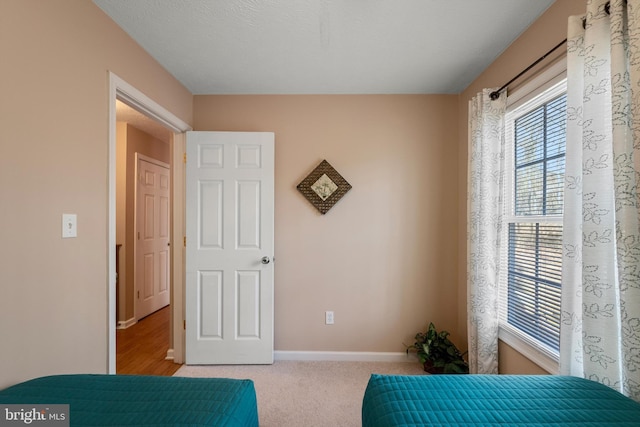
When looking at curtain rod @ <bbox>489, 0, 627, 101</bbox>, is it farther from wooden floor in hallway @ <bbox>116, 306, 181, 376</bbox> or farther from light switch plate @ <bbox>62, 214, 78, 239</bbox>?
wooden floor in hallway @ <bbox>116, 306, 181, 376</bbox>

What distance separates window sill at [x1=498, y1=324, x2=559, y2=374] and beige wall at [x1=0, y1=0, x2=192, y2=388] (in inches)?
99.7

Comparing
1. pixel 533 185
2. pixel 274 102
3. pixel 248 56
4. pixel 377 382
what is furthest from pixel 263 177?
pixel 533 185

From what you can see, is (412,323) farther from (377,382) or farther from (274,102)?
(274,102)

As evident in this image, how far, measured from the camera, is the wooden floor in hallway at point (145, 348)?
2.42 metres

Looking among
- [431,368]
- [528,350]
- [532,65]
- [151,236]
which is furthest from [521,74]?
[151,236]

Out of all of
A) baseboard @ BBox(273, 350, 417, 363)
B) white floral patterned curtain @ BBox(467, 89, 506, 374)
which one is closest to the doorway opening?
baseboard @ BBox(273, 350, 417, 363)

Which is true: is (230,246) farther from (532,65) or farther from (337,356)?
(532,65)

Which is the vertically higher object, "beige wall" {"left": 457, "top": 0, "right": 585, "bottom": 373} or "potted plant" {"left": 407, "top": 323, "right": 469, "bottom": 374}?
"beige wall" {"left": 457, "top": 0, "right": 585, "bottom": 373}

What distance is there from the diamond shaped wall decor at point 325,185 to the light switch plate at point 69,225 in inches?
65.6

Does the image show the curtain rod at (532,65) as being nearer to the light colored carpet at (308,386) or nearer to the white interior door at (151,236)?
the light colored carpet at (308,386)

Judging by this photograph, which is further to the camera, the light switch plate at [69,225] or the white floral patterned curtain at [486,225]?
the white floral patterned curtain at [486,225]

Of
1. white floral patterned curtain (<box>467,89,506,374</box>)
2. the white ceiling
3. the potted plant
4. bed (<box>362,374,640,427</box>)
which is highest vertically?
the white ceiling

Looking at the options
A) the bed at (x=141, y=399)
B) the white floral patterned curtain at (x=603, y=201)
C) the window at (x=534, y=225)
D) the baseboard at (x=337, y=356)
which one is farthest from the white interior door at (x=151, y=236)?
the white floral patterned curtain at (x=603, y=201)

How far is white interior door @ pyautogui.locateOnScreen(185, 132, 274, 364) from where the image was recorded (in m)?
2.47
